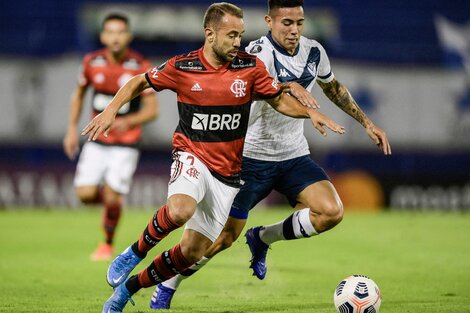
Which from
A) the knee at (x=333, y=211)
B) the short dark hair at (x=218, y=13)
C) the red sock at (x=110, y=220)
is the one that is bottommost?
the red sock at (x=110, y=220)

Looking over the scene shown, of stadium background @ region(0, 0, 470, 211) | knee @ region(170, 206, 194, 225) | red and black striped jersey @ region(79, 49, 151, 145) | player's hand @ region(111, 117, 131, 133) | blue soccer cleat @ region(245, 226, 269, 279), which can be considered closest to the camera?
knee @ region(170, 206, 194, 225)

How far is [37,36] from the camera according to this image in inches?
728

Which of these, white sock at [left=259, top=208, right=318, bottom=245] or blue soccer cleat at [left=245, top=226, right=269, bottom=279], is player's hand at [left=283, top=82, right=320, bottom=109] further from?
blue soccer cleat at [left=245, top=226, right=269, bottom=279]

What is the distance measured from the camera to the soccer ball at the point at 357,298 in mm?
6133

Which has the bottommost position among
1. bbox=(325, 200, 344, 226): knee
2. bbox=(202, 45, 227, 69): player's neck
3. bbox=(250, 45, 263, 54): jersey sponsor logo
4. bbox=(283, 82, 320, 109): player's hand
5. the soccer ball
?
the soccer ball

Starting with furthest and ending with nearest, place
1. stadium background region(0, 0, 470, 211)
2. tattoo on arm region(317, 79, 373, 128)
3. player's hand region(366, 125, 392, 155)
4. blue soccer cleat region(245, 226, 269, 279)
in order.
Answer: stadium background region(0, 0, 470, 211) < blue soccer cleat region(245, 226, 269, 279) < tattoo on arm region(317, 79, 373, 128) < player's hand region(366, 125, 392, 155)

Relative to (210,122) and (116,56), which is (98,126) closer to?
(210,122)

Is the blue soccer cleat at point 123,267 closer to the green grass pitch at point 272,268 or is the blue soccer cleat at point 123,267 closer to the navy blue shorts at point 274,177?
the green grass pitch at point 272,268

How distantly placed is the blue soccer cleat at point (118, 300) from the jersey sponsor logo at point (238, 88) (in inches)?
61.6

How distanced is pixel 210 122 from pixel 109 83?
4.66 metres

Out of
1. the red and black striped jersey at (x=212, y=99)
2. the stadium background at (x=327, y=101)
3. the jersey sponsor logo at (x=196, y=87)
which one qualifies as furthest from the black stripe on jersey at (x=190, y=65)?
the stadium background at (x=327, y=101)

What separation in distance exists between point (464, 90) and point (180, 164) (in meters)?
12.2

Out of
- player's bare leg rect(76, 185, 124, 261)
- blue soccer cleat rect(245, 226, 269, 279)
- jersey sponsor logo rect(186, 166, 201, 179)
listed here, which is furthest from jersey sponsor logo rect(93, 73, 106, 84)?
jersey sponsor logo rect(186, 166, 201, 179)

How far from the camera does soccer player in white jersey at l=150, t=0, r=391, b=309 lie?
23.6 ft
